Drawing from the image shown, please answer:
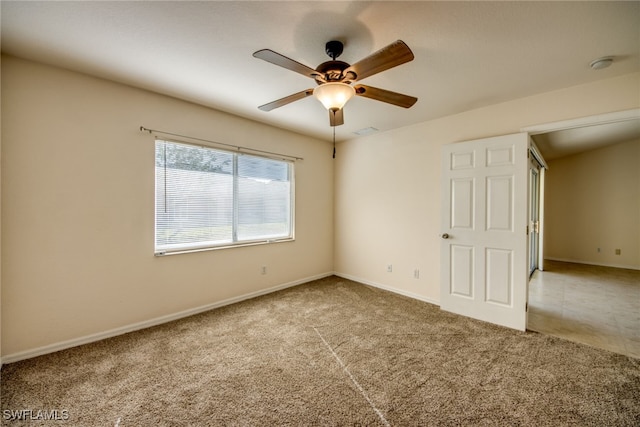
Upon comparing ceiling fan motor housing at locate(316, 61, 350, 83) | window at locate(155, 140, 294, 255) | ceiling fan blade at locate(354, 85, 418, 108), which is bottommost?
window at locate(155, 140, 294, 255)

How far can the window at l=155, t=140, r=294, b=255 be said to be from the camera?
2.92 metres

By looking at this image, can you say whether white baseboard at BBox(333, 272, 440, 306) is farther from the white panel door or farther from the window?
the window

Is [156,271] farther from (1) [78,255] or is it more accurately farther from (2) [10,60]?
(2) [10,60]

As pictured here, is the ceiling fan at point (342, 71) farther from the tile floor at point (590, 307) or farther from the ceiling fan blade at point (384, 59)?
the tile floor at point (590, 307)

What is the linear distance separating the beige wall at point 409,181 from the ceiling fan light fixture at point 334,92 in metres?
2.13

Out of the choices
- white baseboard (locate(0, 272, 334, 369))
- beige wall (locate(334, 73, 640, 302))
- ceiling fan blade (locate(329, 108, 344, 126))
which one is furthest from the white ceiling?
white baseboard (locate(0, 272, 334, 369))

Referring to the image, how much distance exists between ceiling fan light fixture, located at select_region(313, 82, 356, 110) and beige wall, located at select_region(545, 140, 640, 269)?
7.21m

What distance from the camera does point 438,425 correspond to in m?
1.52

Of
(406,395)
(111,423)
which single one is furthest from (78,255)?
(406,395)

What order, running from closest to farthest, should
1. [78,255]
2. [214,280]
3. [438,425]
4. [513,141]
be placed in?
[438,425], [78,255], [513,141], [214,280]

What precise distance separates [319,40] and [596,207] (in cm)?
752

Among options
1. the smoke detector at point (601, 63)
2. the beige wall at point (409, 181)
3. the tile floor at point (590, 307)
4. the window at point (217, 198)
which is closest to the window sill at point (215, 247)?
the window at point (217, 198)

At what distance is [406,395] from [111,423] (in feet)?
6.07

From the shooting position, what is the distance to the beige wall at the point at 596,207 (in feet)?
17.8
